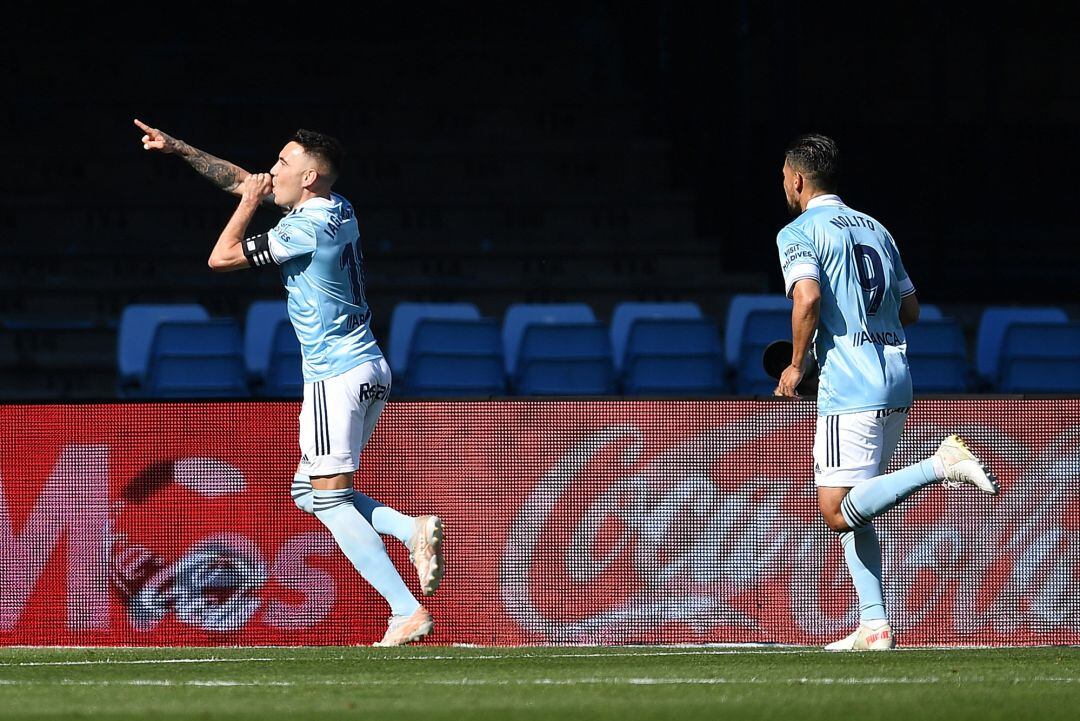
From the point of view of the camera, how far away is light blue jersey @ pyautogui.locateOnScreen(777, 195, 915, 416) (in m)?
5.66

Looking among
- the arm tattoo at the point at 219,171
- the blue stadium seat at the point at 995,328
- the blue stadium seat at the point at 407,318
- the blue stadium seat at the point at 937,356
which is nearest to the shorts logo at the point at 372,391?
the arm tattoo at the point at 219,171

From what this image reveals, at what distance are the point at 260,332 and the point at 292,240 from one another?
5301 millimetres

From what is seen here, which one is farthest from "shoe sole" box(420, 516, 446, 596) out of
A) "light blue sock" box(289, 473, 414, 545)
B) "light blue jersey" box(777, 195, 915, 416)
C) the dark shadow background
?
the dark shadow background

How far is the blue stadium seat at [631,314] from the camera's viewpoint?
10.9 meters

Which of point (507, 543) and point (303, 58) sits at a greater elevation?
point (303, 58)

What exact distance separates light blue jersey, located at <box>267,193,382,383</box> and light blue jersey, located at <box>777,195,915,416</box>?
61.0 inches

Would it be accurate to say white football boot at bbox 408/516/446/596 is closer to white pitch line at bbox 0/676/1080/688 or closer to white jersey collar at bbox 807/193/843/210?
white pitch line at bbox 0/676/1080/688

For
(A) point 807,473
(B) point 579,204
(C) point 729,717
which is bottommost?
(C) point 729,717

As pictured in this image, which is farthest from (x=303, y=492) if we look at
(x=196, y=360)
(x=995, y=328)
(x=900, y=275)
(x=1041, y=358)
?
(x=995, y=328)

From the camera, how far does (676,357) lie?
34.2 feet

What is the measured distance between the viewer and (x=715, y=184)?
581 inches

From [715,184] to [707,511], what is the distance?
27.7 feet

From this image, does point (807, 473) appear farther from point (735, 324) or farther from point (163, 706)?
point (735, 324)

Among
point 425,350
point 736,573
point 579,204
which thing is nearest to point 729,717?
point 736,573
